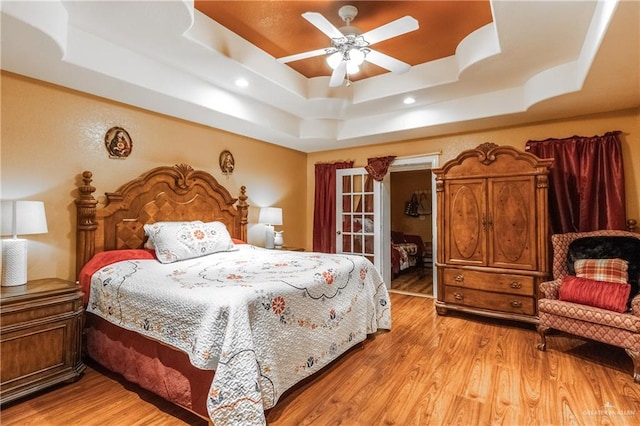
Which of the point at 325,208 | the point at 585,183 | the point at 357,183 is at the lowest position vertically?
the point at 325,208

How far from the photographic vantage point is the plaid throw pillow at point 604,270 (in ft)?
8.69

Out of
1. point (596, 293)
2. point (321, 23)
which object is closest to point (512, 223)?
point (596, 293)

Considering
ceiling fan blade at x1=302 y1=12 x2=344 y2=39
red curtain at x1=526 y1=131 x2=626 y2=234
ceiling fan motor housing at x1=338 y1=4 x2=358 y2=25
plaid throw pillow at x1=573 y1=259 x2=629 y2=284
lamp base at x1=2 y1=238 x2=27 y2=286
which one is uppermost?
ceiling fan motor housing at x1=338 y1=4 x2=358 y2=25

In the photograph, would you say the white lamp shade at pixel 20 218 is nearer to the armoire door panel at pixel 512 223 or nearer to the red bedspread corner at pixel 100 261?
the red bedspread corner at pixel 100 261

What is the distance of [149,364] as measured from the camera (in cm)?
198

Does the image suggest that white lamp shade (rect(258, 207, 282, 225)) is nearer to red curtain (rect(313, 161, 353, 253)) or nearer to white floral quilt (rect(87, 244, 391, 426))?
red curtain (rect(313, 161, 353, 253))

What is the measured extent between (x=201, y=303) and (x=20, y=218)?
1.52 meters

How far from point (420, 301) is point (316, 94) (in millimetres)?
3015

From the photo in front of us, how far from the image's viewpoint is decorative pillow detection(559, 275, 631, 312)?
2.41m

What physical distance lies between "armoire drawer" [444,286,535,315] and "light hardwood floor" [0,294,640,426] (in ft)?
1.45

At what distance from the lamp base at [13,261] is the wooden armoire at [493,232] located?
150 inches

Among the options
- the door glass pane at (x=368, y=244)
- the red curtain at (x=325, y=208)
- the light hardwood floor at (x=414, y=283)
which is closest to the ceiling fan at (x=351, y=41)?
the red curtain at (x=325, y=208)

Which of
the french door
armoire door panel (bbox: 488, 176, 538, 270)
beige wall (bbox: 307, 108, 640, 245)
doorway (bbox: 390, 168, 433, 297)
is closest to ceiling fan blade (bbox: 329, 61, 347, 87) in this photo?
armoire door panel (bbox: 488, 176, 538, 270)

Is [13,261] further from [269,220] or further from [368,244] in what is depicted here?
[368,244]
